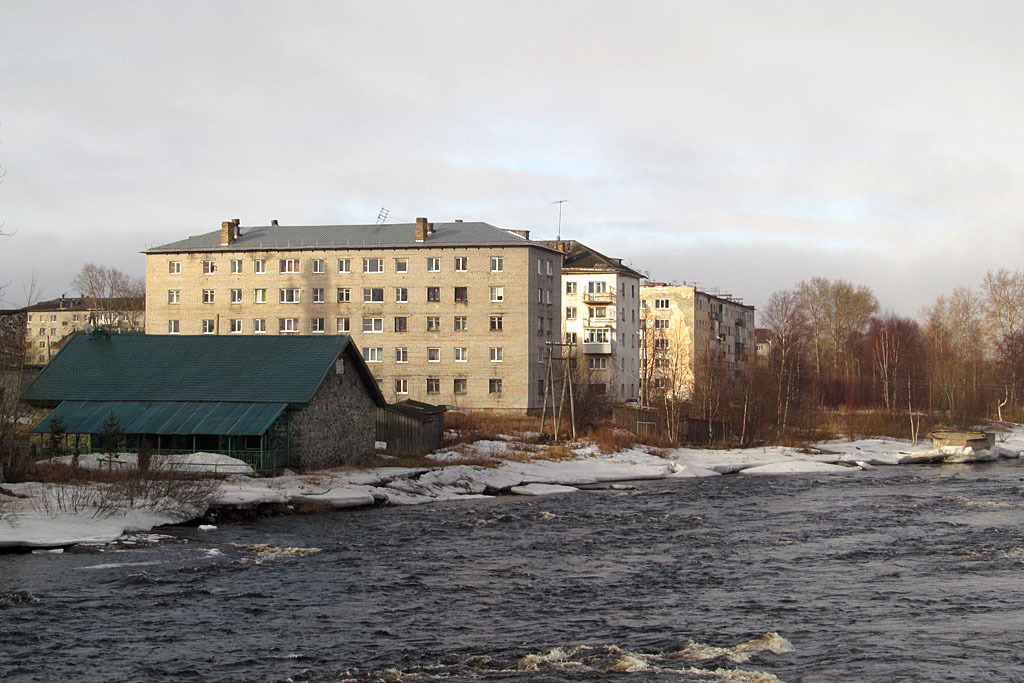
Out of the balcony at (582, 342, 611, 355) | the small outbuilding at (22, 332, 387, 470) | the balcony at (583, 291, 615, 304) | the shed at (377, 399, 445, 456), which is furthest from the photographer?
the balcony at (583, 291, 615, 304)

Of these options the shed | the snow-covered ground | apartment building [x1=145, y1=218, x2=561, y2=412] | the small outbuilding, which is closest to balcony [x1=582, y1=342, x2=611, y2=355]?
apartment building [x1=145, y1=218, x2=561, y2=412]

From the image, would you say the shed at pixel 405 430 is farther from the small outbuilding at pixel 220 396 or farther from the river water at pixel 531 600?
the river water at pixel 531 600

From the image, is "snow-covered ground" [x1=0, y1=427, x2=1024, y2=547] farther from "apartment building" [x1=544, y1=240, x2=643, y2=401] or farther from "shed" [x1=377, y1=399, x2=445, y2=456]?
"apartment building" [x1=544, y1=240, x2=643, y2=401]

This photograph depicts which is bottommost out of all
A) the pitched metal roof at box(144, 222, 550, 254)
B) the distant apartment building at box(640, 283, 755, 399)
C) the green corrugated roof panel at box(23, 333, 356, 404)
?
the green corrugated roof panel at box(23, 333, 356, 404)

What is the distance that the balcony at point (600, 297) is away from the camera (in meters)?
92.5

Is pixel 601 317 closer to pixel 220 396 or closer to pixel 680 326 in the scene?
pixel 680 326

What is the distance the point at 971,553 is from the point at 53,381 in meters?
33.5

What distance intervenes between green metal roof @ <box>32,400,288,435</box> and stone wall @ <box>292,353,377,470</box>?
1.47m

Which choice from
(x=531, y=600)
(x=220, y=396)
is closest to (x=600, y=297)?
(x=220, y=396)

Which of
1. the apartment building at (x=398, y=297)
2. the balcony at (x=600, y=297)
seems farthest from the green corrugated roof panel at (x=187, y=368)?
the balcony at (x=600, y=297)

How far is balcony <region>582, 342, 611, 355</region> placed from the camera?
300 feet

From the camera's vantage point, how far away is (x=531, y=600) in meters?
20.0

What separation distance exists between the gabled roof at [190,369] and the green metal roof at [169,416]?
0.38m

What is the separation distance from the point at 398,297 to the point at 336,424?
36753 mm
